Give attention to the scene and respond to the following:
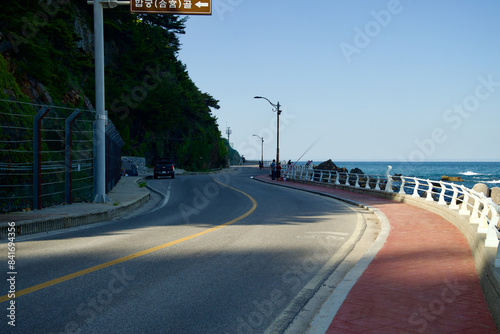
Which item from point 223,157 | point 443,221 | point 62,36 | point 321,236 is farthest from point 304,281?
point 223,157

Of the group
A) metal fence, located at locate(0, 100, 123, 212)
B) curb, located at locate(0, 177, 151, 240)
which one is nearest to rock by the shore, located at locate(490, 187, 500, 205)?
curb, located at locate(0, 177, 151, 240)

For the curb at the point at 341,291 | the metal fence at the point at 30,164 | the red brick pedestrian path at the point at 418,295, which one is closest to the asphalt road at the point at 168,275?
the curb at the point at 341,291

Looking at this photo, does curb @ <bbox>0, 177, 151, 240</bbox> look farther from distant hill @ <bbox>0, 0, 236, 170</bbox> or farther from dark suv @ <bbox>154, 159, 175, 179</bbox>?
dark suv @ <bbox>154, 159, 175, 179</bbox>

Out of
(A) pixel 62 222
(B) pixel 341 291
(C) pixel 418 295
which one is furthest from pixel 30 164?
(C) pixel 418 295

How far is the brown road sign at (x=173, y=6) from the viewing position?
45.4 ft

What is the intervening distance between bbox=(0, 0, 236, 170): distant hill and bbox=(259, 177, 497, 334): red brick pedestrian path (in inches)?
475

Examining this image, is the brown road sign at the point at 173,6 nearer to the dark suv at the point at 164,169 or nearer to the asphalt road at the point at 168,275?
the asphalt road at the point at 168,275

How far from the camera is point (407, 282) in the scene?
20.2 ft

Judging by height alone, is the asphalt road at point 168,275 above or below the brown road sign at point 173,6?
Result: below

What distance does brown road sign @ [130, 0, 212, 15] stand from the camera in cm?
1385

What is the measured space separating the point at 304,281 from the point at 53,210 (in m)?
8.63

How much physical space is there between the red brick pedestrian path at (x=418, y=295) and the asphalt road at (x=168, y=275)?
2.50 feet

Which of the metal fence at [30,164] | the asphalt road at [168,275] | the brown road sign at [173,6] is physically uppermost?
the brown road sign at [173,6]

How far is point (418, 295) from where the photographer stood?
5.54 metres
